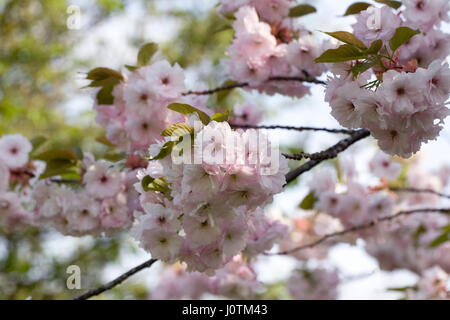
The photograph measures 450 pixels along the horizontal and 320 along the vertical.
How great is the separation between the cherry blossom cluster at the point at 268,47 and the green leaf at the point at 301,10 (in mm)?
26

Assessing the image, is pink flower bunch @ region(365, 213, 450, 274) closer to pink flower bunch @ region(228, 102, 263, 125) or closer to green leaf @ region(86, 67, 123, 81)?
pink flower bunch @ region(228, 102, 263, 125)

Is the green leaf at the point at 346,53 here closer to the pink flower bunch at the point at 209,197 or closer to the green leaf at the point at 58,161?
the pink flower bunch at the point at 209,197

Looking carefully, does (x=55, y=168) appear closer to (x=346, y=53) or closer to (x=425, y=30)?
(x=346, y=53)

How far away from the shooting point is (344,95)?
1.14 m

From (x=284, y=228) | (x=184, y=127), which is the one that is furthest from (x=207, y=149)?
(x=284, y=228)

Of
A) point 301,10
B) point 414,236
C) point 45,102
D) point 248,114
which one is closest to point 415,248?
point 414,236

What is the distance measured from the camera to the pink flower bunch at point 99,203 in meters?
1.77

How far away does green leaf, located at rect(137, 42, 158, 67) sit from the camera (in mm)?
1814

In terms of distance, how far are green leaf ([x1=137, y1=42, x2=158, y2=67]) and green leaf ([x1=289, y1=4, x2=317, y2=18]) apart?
1.78 ft

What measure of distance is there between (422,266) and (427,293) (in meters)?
1.64

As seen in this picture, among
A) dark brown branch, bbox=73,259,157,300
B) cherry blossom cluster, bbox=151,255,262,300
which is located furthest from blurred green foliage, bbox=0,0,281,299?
dark brown branch, bbox=73,259,157,300

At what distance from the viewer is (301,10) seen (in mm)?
1920

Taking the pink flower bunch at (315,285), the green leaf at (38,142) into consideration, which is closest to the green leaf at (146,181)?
the green leaf at (38,142)
